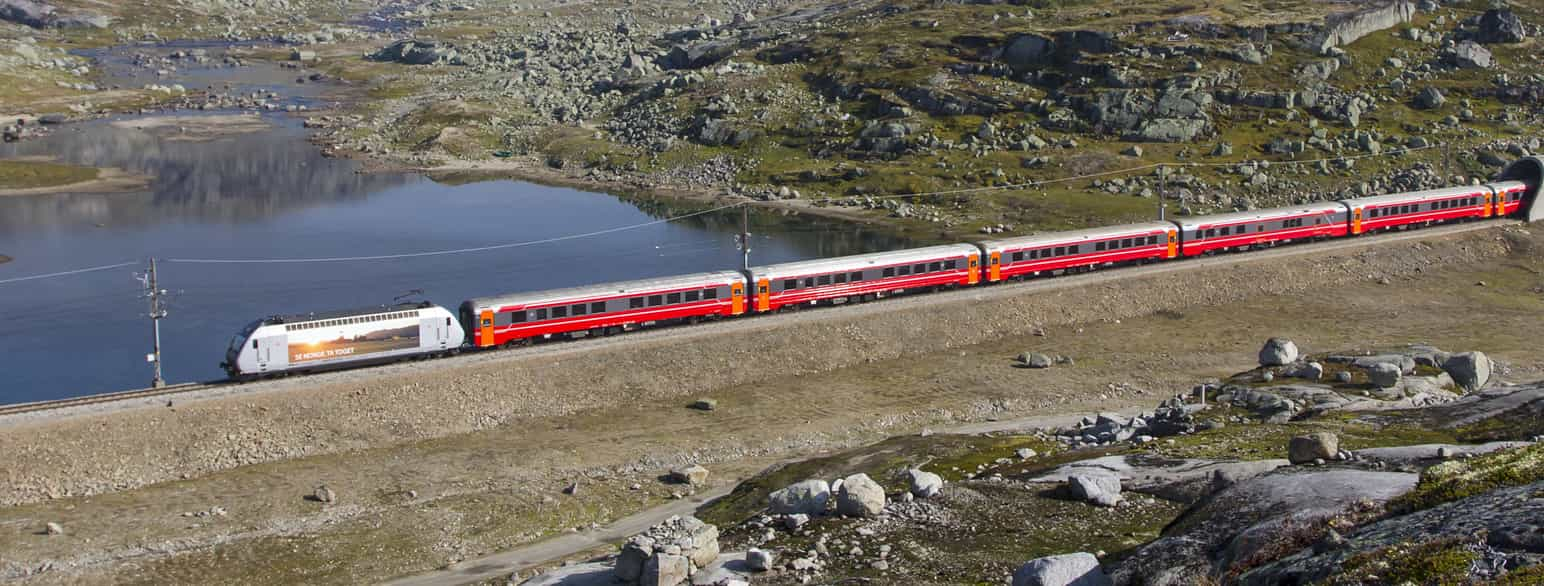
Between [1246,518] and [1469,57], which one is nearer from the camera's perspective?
[1246,518]

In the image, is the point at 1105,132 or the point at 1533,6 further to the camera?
the point at 1533,6

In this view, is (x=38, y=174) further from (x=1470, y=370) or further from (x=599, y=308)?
(x=1470, y=370)

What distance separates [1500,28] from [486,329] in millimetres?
140900

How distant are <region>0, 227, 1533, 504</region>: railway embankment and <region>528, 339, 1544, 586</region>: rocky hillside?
1419 cm

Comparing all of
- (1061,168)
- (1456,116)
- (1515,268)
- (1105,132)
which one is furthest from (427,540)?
(1456,116)

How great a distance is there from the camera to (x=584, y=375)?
62875 millimetres

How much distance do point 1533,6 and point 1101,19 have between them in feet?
182

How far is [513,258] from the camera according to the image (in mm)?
100062

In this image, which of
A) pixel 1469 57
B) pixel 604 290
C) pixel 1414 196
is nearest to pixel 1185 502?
pixel 604 290

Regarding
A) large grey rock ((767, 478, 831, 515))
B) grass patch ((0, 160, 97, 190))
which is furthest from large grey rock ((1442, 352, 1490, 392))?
grass patch ((0, 160, 97, 190))

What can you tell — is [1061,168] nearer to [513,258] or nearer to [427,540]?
[513,258]

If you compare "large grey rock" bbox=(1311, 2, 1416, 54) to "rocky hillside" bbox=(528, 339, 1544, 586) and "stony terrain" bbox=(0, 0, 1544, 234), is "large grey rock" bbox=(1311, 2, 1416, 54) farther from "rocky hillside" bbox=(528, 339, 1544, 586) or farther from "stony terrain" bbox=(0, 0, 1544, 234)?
"rocky hillside" bbox=(528, 339, 1544, 586)

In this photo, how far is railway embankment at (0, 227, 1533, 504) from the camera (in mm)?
51031

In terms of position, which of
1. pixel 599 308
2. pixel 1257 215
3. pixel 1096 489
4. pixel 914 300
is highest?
pixel 1096 489
